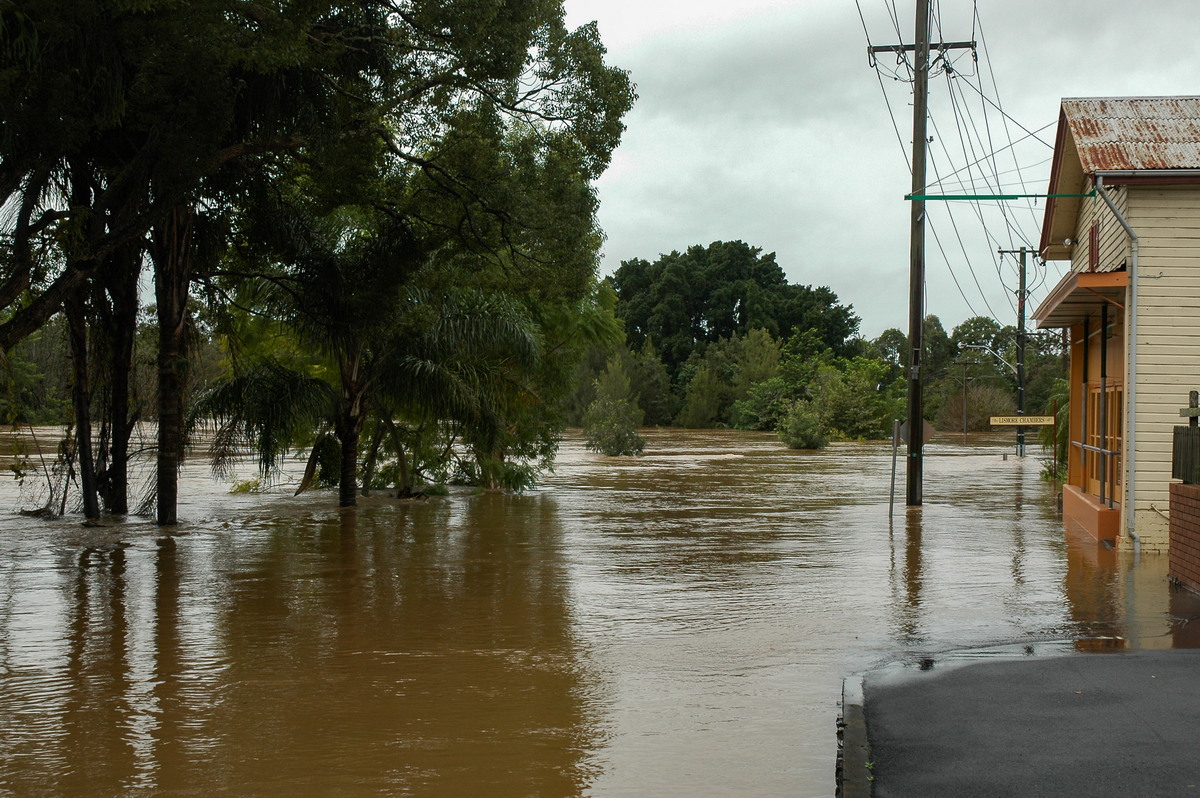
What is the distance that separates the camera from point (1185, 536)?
12469 millimetres

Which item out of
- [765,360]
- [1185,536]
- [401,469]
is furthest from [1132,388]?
[765,360]

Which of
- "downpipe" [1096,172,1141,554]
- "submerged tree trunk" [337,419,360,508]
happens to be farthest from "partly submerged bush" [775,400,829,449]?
"downpipe" [1096,172,1141,554]

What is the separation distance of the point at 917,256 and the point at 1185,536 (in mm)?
10705

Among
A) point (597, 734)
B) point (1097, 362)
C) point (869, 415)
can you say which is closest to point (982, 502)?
point (1097, 362)

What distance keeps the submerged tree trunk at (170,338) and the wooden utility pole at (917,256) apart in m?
13.0

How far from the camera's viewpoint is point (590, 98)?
16766 millimetres

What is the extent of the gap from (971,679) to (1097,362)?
39.3 feet

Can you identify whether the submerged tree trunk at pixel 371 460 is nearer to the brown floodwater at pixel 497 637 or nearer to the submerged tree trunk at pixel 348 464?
the submerged tree trunk at pixel 348 464

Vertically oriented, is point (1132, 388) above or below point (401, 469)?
above

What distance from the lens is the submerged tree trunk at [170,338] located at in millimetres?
19531

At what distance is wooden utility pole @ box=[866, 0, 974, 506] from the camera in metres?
22.3

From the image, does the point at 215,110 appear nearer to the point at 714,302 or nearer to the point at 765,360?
the point at 765,360

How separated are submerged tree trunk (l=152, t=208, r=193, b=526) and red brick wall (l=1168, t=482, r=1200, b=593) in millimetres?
14980

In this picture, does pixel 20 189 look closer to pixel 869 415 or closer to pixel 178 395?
pixel 178 395
